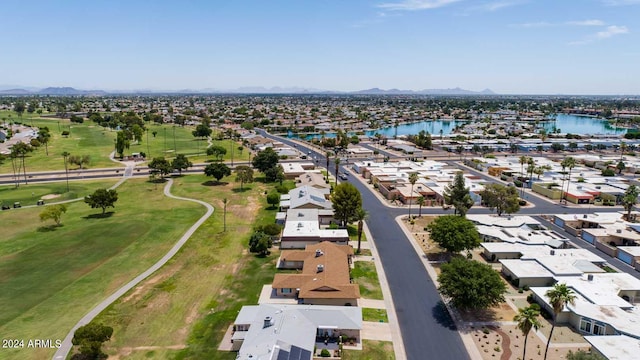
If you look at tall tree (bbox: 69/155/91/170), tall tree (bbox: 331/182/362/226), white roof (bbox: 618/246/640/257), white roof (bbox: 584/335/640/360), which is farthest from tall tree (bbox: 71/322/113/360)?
tall tree (bbox: 69/155/91/170)

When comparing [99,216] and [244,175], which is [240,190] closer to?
[244,175]

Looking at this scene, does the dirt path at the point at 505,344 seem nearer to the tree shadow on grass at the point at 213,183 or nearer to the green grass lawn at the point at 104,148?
the tree shadow on grass at the point at 213,183

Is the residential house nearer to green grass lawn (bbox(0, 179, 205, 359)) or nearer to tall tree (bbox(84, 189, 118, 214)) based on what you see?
green grass lawn (bbox(0, 179, 205, 359))

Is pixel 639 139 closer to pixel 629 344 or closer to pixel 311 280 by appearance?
pixel 629 344

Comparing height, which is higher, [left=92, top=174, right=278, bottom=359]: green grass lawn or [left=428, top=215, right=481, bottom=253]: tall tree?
[left=428, top=215, right=481, bottom=253]: tall tree

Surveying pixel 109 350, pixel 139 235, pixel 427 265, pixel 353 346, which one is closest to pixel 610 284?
pixel 427 265
